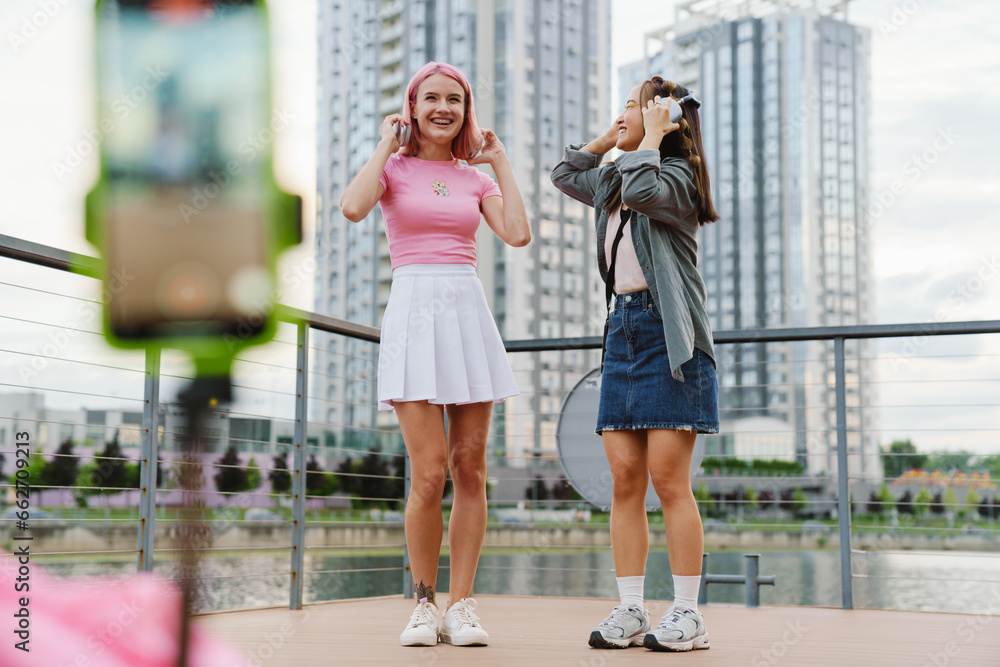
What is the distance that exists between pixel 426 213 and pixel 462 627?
100cm

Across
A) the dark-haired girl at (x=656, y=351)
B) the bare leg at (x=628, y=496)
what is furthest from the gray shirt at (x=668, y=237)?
the bare leg at (x=628, y=496)

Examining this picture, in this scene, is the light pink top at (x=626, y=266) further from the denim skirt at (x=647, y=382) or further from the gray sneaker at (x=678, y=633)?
the gray sneaker at (x=678, y=633)

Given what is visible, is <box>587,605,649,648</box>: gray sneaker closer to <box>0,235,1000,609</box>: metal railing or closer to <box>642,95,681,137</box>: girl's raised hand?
<box>0,235,1000,609</box>: metal railing

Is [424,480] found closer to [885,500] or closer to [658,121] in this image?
[658,121]

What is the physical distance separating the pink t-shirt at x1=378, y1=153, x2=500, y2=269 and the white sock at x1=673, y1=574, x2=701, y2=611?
0.94 meters

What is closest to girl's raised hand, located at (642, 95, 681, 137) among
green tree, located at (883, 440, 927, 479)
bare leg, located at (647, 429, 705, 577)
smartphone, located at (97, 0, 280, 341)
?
→ bare leg, located at (647, 429, 705, 577)

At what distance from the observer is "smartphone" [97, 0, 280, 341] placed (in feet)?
1.29

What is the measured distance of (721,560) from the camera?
177 feet

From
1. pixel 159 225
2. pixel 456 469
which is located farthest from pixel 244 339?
pixel 456 469

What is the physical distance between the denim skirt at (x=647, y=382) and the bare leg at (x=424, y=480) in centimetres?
42

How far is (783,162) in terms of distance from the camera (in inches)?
2463

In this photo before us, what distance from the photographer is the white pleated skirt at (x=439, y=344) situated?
2.26m

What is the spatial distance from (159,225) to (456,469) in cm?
199

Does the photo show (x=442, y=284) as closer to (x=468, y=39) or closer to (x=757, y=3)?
(x=468, y=39)
